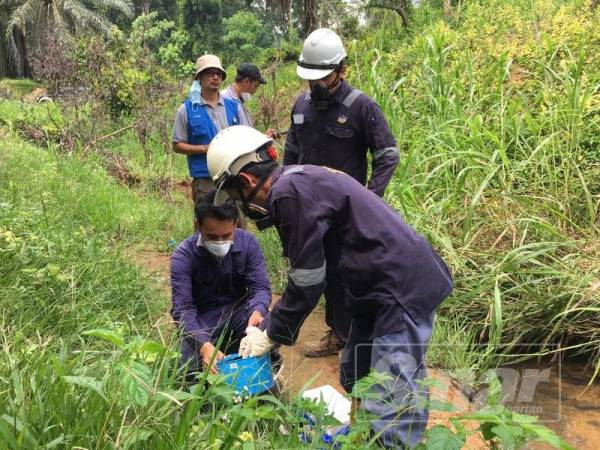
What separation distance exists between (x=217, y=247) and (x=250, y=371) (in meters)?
0.79

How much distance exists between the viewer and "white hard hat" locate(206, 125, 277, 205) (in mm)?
1916

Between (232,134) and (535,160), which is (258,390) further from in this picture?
(535,160)

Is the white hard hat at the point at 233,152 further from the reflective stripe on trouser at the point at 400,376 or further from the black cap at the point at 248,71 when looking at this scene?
the black cap at the point at 248,71

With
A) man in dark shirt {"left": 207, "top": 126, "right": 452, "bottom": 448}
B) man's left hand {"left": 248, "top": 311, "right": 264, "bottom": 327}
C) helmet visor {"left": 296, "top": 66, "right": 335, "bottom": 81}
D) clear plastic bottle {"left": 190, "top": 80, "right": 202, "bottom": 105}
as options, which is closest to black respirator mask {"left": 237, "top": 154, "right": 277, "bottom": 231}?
→ man in dark shirt {"left": 207, "top": 126, "right": 452, "bottom": 448}

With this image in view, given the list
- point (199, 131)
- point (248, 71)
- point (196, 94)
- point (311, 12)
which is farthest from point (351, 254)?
point (311, 12)

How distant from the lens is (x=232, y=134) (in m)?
1.96

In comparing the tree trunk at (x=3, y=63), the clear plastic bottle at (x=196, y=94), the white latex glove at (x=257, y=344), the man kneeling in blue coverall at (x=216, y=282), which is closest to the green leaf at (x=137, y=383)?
the white latex glove at (x=257, y=344)

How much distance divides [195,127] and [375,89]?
154 cm

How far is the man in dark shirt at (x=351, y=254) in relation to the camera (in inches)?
74.6

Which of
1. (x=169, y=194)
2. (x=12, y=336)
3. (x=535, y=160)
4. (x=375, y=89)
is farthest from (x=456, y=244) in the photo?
(x=169, y=194)

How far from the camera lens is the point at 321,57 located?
10.4 ft

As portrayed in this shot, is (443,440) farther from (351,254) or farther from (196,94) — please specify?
(196,94)

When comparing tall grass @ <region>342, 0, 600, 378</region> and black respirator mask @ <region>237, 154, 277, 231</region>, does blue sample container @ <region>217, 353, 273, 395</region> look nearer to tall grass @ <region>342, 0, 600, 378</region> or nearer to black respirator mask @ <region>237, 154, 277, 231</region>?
black respirator mask @ <region>237, 154, 277, 231</region>

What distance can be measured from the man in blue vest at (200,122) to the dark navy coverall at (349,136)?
1053 mm
